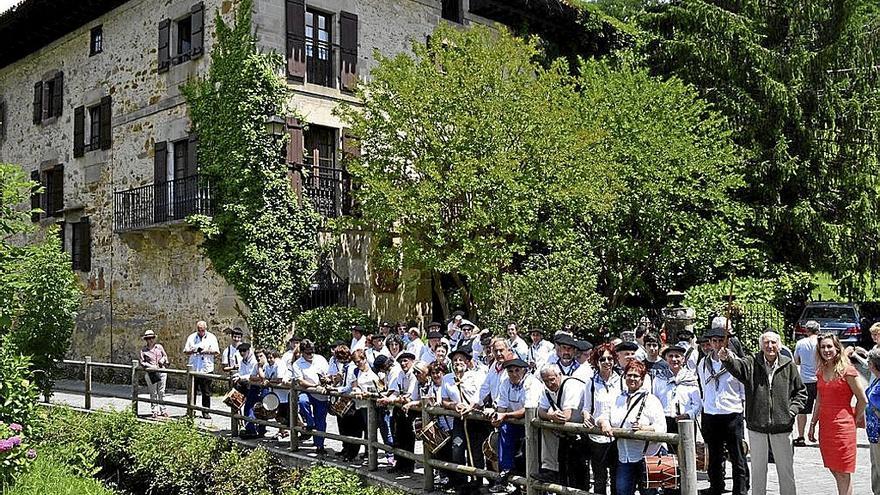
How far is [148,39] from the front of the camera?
72.8 feet

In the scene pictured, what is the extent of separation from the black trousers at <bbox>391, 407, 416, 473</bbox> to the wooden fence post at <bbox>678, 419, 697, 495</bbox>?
4.29 metres

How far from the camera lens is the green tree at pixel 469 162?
18.5 m

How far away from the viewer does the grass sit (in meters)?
11.5

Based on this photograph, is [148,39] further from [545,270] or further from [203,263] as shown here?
[545,270]

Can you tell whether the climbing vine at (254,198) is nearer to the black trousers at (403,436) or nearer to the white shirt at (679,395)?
the black trousers at (403,436)

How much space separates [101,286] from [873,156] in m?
21.0

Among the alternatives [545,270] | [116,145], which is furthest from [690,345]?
[116,145]

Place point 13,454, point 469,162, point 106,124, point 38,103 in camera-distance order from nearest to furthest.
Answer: point 13,454 < point 469,162 < point 106,124 < point 38,103

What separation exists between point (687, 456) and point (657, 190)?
1434cm

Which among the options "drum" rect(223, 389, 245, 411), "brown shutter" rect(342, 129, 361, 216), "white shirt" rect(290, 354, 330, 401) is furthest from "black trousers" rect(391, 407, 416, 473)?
"brown shutter" rect(342, 129, 361, 216)

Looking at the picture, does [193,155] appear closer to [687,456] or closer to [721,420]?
[721,420]

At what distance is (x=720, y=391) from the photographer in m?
8.83

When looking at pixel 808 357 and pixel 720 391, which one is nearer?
pixel 720 391

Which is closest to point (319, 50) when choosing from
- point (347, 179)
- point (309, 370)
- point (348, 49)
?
point (348, 49)
